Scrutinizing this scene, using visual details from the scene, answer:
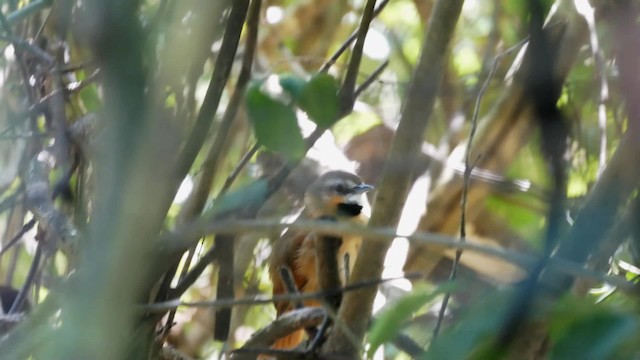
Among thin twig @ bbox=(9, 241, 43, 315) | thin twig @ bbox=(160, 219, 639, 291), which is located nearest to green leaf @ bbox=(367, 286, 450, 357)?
thin twig @ bbox=(160, 219, 639, 291)

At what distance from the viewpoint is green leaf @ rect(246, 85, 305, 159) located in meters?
0.76

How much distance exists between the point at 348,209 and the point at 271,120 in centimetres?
A: 145

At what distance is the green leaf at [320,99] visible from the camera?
80 cm

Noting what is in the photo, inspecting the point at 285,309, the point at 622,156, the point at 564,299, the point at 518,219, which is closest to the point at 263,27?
the point at 285,309

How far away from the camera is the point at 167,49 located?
0.58 metres

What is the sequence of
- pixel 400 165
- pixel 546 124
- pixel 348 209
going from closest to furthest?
pixel 546 124, pixel 400 165, pixel 348 209

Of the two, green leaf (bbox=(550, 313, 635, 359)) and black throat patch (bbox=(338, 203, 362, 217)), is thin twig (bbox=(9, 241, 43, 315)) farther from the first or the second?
black throat patch (bbox=(338, 203, 362, 217))

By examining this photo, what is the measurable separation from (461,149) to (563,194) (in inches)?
58.6

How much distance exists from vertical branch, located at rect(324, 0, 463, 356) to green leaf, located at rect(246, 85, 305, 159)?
10.0 inches

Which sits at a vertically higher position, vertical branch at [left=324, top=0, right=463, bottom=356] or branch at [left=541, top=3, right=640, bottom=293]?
vertical branch at [left=324, top=0, right=463, bottom=356]

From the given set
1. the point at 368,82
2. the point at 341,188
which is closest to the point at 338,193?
the point at 341,188

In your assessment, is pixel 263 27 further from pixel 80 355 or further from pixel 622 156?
pixel 80 355

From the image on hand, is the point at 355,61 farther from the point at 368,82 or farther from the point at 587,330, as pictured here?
the point at 587,330

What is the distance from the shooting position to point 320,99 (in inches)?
31.8
